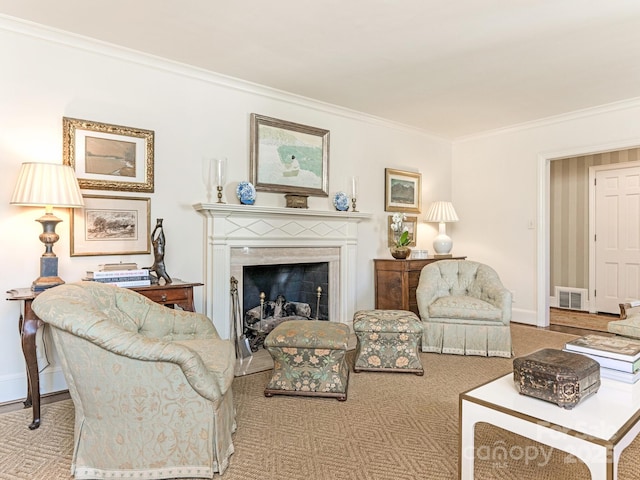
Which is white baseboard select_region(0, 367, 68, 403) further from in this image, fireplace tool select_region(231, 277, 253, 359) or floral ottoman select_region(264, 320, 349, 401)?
floral ottoman select_region(264, 320, 349, 401)

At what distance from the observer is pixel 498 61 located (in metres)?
3.14

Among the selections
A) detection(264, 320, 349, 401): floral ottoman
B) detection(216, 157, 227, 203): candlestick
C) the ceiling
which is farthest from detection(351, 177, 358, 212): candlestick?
detection(264, 320, 349, 401): floral ottoman

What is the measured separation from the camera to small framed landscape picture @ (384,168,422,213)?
4.76 m

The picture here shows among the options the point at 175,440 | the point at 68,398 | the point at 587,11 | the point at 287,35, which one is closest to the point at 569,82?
the point at 587,11

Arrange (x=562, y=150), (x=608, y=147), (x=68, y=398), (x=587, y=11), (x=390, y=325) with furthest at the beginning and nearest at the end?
(x=562, y=150), (x=608, y=147), (x=390, y=325), (x=68, y=398), (x=587, y=11)

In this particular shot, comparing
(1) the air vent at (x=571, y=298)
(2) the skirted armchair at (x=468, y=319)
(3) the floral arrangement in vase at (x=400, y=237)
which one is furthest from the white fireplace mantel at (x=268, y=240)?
(1) the air vent at (x=571, y=298)

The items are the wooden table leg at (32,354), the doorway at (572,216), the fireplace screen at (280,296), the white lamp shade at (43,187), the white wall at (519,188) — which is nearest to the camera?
the wooden table leg at (32,354)

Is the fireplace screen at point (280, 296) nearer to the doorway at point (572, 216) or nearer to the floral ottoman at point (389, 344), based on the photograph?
the floral ottoman at point (389, 344)

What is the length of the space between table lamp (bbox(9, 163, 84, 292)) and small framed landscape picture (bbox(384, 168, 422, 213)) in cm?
324

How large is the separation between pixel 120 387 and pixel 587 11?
3260mm

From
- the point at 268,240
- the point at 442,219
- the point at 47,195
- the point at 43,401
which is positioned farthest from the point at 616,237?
the point at 43,401

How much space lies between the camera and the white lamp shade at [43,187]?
92.1 inches

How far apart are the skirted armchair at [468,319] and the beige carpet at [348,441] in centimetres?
79

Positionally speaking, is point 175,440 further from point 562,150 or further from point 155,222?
point 562,150
